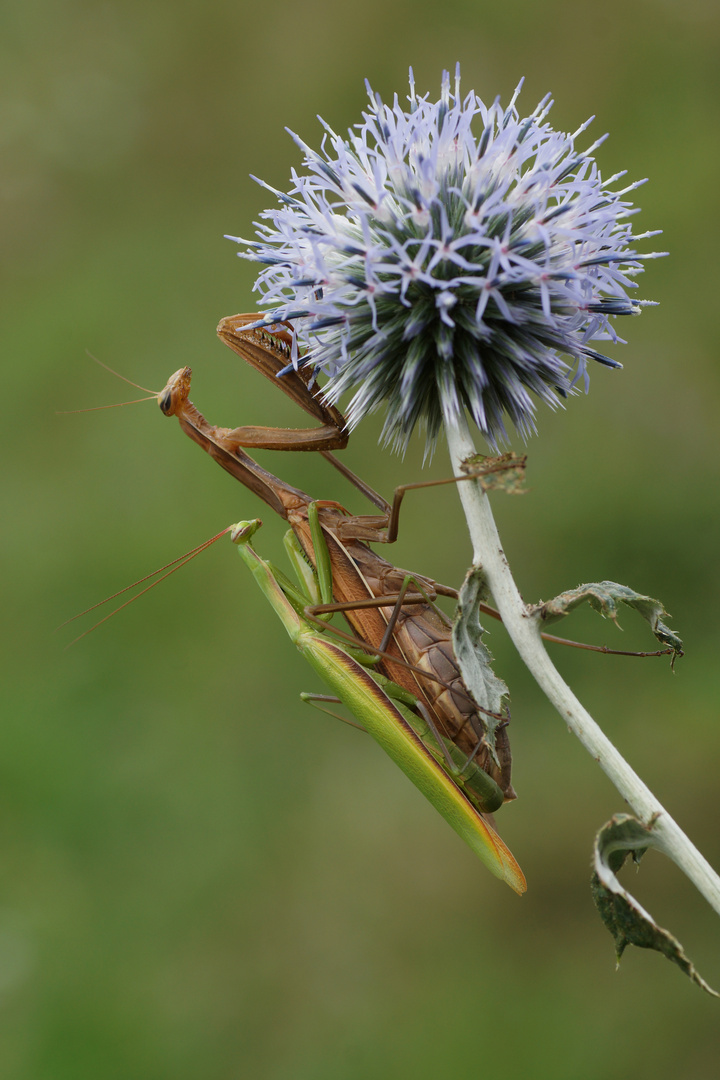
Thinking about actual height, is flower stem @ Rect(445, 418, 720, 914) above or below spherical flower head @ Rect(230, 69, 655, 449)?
below

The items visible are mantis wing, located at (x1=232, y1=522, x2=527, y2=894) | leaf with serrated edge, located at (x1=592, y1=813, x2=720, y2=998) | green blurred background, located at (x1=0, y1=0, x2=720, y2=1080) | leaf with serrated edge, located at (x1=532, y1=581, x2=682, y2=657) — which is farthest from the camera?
green blurred background, located at (x1=0, y1=0, x2=720, y2=1080)

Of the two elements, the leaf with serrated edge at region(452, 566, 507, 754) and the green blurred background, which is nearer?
the leaf with serrated edge at region(452, 566, 507, 754)

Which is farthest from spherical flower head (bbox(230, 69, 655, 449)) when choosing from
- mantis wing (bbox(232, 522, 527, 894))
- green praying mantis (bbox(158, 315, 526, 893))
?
mantis wing (bbox(232, 522, 527, 894))

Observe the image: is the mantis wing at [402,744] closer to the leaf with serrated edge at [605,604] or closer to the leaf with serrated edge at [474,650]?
the leaf with serrated edge at [474,650]

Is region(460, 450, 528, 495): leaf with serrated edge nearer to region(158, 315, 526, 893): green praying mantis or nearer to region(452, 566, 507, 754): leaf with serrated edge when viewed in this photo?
region(452, 566, 507, 754): leaf with serrated edge

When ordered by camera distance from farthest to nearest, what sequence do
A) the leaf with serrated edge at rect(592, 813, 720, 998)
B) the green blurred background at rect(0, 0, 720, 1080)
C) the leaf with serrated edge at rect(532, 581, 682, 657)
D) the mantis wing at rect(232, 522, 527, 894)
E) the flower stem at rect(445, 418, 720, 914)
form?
1. the green blurred background at rect(0, 0, 720, 1080)
2. the mantis wing at rect(232, 522, 527, 894)
3. the leaf with serrated edge at rect(532, 581, 682, 657)
4. the flower stem at rect(445, 418, 720, 914)
5. the leaf with serrated edge at rect(592, 813, 720, 998)

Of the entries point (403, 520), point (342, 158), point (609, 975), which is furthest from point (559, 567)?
point (342, 158)
